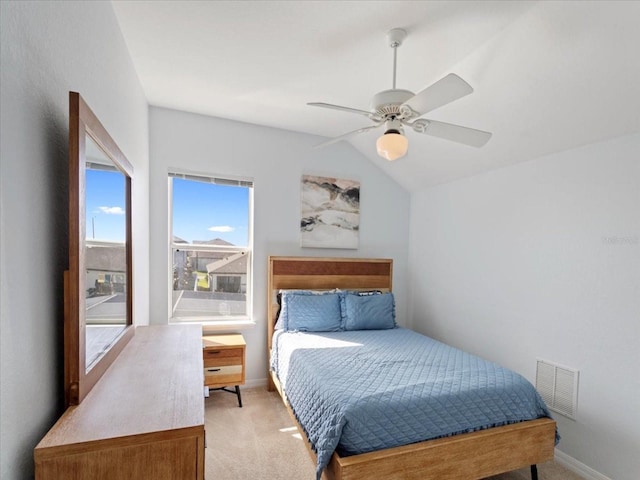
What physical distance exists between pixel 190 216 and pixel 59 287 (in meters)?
2.32

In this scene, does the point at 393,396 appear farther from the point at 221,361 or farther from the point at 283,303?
the point at 221,361

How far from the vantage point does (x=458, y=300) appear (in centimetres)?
335

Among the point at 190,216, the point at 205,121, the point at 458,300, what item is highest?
the point at 205,121

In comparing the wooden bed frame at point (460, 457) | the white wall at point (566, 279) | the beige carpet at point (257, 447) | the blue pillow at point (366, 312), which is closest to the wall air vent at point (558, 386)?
the white wall at point (566, 279)

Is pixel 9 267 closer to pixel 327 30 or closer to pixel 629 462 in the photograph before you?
pixel 327 30

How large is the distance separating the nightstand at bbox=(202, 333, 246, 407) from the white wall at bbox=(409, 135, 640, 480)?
86.0 inches

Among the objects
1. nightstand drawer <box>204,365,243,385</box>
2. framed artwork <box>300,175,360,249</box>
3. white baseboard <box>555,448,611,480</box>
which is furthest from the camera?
framed artwork <box>300,175,360,249</box>

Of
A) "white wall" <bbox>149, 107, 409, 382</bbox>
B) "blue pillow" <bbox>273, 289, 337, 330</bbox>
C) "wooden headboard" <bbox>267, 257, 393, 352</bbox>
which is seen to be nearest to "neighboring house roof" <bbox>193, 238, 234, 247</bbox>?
"white wall" <bbox>149, 107, 409, 382</bbox>

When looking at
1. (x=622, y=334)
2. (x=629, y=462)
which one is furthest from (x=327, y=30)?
(x=629, y=462)

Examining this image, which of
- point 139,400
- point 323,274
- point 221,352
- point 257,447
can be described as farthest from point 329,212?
point 139,400

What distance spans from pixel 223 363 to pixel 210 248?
3.73 feet

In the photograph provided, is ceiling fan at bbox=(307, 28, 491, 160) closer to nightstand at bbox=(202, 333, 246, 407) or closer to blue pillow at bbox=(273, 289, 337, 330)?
blue pillow at bbox=(273, 289, 337, 330)

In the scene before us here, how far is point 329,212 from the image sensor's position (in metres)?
3.68

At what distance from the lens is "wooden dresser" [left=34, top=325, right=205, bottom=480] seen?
0.81 meters
